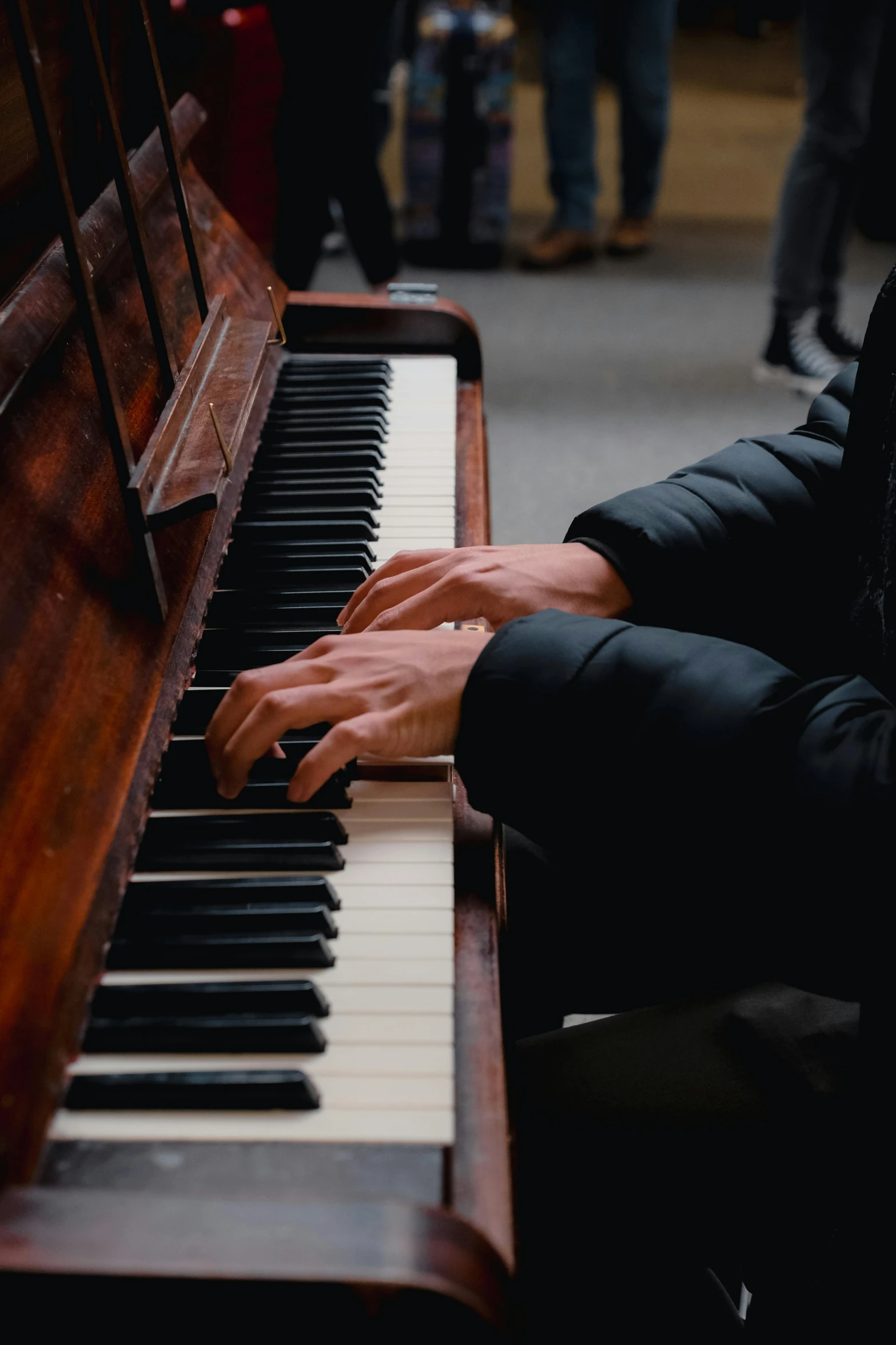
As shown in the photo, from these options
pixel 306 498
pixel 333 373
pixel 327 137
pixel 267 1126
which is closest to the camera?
pixel 267 1126

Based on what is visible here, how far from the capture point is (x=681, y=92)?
630 cm

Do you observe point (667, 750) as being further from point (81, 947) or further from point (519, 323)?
point (519, 323)

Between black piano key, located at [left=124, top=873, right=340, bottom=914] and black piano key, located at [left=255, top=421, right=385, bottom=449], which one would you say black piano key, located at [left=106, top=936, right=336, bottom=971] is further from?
black piano key, located at [left=255, top=421, right=385, bottom=449]

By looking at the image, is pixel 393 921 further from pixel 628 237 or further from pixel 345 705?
pixel 628 237

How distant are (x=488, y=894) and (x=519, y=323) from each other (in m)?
3.23

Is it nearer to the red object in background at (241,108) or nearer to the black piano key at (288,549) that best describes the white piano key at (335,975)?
the black piano key at (288,549)

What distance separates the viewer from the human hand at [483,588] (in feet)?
3.16

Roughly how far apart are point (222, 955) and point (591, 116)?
3966 millimetres

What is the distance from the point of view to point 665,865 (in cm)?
74

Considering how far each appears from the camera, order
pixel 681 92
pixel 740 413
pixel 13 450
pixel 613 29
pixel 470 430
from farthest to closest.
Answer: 1. pixel 681 92
2. pixel 613 29
3. pixel 740 413
4. pixel 470 430
5. pixel 13 450

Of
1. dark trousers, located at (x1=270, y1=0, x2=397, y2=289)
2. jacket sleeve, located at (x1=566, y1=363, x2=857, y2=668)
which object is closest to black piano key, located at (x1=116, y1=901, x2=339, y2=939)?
jacket sleeve, located at (x1=566, y1=363, x2=857, y2=668)

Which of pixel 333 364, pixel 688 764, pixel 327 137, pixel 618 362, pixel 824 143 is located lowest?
pixel 618 362

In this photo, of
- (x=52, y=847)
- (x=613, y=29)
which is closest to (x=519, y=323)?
(x=613, y=29)

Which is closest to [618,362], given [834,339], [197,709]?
[834,339]
